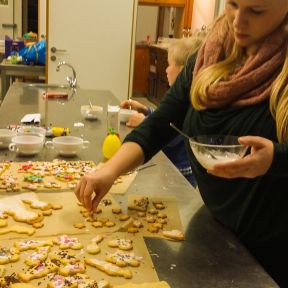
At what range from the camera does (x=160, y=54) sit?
6547mm

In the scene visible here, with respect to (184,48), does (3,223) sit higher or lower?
lower

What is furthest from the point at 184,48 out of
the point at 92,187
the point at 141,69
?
the point at 141,69

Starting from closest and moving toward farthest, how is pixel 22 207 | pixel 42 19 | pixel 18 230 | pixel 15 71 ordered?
pixel 18 230, pixel 22 207, pixel 15 71, pixel 42 19

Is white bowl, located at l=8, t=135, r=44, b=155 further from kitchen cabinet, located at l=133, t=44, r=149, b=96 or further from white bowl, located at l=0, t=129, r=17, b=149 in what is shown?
kitchen cabinet, located at l=133, t=44, r=149, b=96

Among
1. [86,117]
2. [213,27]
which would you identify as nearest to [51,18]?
[86,117]

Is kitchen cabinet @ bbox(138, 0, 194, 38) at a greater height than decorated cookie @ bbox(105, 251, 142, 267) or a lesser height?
greater

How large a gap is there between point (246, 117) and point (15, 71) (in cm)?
335

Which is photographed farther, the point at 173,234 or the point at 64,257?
the point at 173,234

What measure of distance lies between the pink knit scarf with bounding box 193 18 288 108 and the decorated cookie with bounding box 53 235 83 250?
1.64 feet

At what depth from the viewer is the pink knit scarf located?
3.60ft

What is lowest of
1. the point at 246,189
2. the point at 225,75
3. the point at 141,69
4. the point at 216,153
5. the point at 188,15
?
the point at 141,69

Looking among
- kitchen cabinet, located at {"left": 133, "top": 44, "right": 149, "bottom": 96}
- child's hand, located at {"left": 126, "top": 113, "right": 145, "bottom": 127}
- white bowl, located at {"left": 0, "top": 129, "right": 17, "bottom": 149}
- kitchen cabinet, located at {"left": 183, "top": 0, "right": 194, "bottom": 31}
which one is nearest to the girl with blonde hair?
white bowl, located at {"left": 0, "top": 129, "right": 17, "bottom": 149}

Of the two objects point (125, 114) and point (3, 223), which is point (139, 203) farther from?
point (125, 114)

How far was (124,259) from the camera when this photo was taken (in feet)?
3.08
